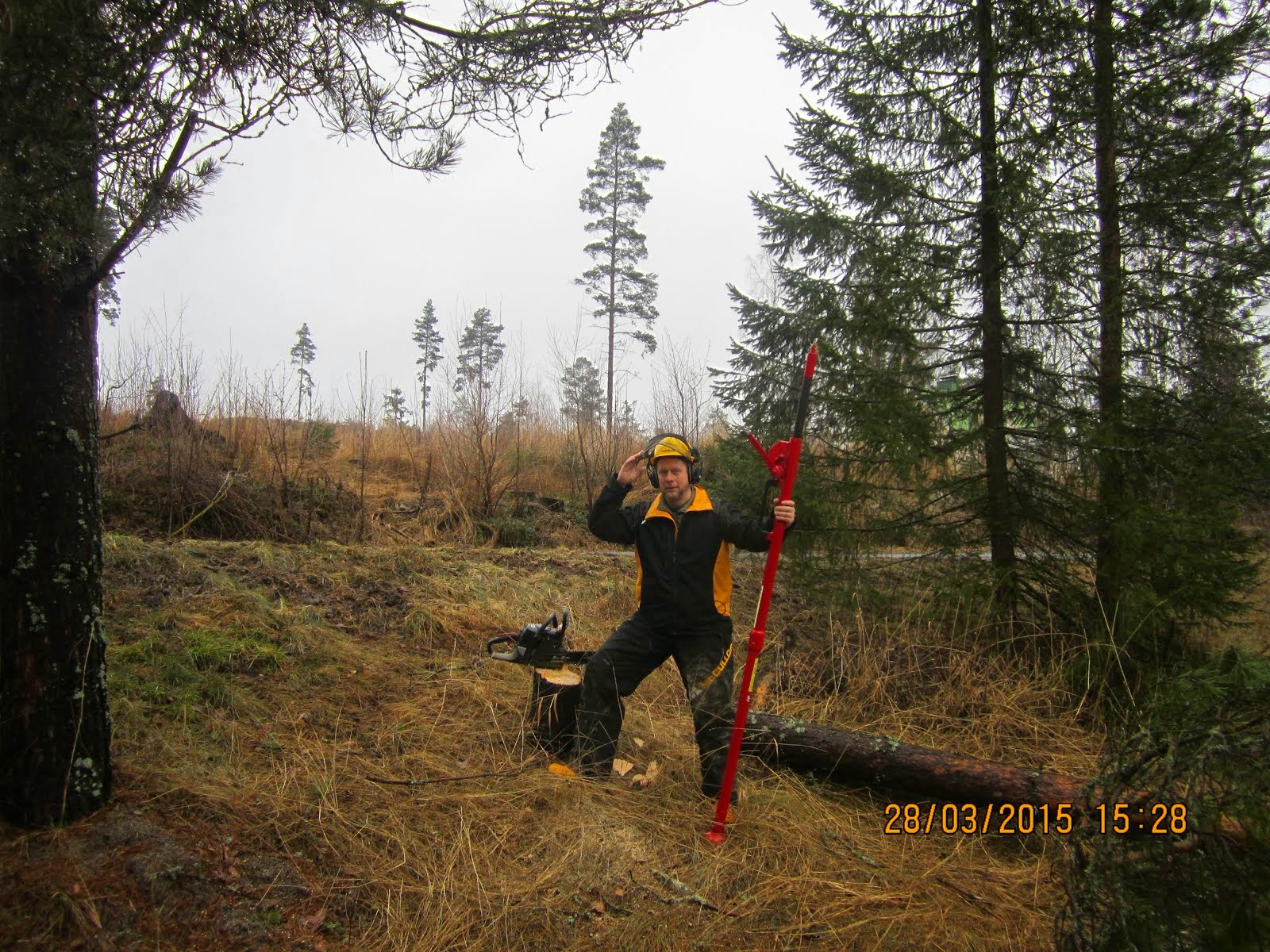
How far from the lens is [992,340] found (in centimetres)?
557

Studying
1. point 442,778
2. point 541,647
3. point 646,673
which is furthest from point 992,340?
point 442,778

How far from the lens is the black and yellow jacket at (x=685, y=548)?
12.2 feet

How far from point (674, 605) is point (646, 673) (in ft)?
1.38

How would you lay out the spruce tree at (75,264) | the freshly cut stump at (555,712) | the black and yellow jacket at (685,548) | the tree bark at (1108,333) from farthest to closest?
the tree bark at (1108,333) < the freshly cut stump at (555,712) < the black and yellow jacket at (685,548) < the spruce tree at (75,264)

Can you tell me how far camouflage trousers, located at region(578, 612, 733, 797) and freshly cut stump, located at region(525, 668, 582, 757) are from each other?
0.68ft

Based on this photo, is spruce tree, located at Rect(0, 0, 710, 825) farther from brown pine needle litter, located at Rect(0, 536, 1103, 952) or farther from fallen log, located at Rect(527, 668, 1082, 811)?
fallen log, located at Rect(527, 668, 1082, 811)

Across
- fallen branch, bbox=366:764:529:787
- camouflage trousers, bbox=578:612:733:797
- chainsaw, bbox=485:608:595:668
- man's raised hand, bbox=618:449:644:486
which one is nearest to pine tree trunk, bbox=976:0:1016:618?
camouflage trousers, bbox=578:612:733:797

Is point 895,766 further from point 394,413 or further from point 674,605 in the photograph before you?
point 394,413

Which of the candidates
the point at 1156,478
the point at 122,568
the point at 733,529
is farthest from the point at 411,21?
the point at 1156,478

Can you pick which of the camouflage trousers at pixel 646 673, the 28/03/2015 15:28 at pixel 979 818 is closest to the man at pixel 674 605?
the camouflage trousers at pixel 646 673

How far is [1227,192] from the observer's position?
18.0 feet

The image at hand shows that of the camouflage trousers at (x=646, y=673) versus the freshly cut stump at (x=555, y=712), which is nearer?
the camouflage trousers at (x=646, y=673)

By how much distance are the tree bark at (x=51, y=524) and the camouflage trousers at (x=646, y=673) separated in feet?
6.65

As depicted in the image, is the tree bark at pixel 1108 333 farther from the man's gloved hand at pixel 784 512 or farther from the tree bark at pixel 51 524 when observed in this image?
the tree bark at pixel 51 524
